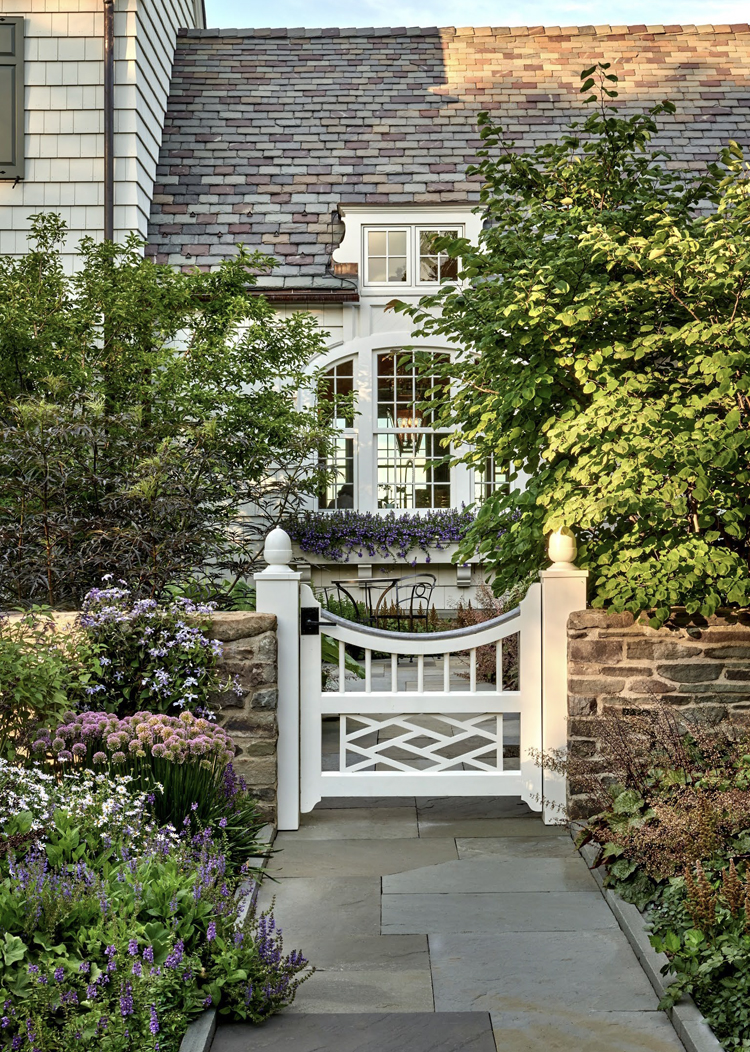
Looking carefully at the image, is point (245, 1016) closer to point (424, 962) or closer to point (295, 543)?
point (424, 962)

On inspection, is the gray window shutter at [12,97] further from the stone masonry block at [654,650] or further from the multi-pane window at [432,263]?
the stone masonry block at [654,650]

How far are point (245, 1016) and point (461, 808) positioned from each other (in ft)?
8.25

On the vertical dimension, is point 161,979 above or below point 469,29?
below

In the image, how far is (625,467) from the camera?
4.34m

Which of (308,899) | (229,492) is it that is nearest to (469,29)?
(229,492)

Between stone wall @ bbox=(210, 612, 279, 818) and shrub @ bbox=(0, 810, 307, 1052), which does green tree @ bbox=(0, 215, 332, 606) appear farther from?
shrub @ bbox=(0, 810, 307, 1052)

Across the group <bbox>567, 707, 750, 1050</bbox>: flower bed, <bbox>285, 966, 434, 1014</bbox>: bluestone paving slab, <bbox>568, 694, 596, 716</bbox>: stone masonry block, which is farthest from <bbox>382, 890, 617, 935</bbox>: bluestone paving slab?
<bbox>568, 694, 596, 716</bbox>: stone masonry block

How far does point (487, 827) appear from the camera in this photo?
497cm

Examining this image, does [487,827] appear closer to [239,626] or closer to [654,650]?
[654,650]

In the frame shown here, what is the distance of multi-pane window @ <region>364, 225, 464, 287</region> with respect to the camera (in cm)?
1193

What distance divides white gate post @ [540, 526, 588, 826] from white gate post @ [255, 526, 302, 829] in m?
1.19

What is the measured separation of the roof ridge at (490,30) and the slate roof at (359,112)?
2 cm

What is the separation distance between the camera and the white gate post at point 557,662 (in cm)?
489

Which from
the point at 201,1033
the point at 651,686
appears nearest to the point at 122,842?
the point at 201,1033
